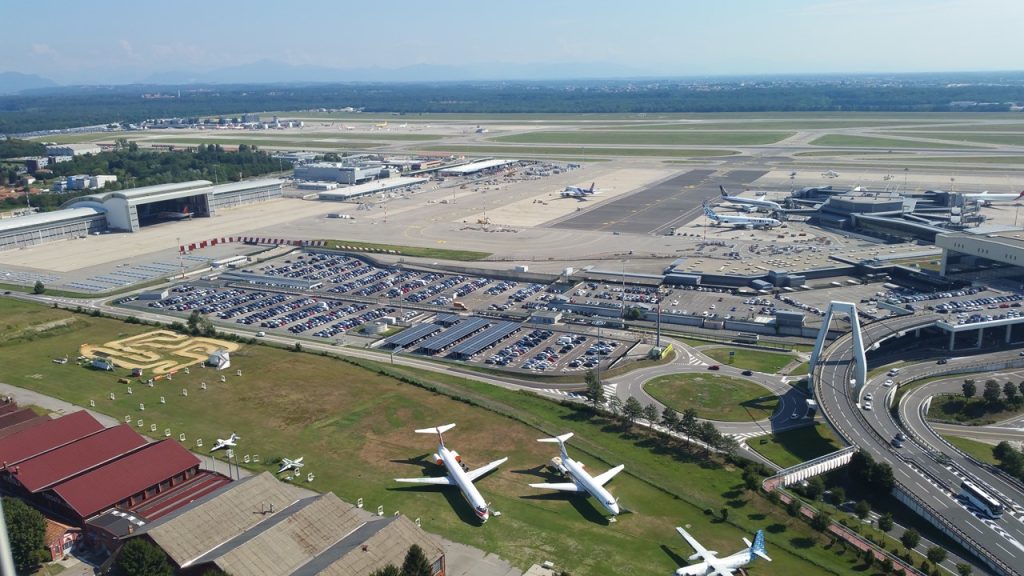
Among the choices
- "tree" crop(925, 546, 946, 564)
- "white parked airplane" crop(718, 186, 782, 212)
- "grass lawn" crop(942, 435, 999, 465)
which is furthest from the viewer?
"white parked airplane" crop(718, 186, 782, 212)

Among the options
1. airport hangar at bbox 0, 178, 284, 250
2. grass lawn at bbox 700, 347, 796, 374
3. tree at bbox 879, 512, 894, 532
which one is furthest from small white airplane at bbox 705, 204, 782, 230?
airport hangar at bbox 0, 178, 284, 250

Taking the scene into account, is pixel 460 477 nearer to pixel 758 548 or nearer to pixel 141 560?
pixel 758 548

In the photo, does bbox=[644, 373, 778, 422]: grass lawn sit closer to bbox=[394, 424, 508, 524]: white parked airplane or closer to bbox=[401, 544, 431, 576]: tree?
bbox=[394, 424, 508, 524]: white parked airplane

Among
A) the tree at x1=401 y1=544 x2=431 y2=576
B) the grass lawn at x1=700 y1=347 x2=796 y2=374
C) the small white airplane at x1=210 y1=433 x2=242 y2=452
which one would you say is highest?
the tree at x1=401 y1=544 x2=431 y2=576

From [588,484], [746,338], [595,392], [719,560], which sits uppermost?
[595,392]

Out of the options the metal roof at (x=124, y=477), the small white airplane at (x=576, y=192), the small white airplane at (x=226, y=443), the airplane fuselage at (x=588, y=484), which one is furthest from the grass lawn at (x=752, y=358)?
the small white airplane at (x=576, y=192)

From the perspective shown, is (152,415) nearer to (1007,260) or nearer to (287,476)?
(287,476)

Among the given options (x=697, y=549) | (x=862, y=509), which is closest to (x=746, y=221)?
(x=862, y=509)

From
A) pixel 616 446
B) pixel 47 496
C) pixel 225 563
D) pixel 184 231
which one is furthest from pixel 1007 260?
pixel 184 231
